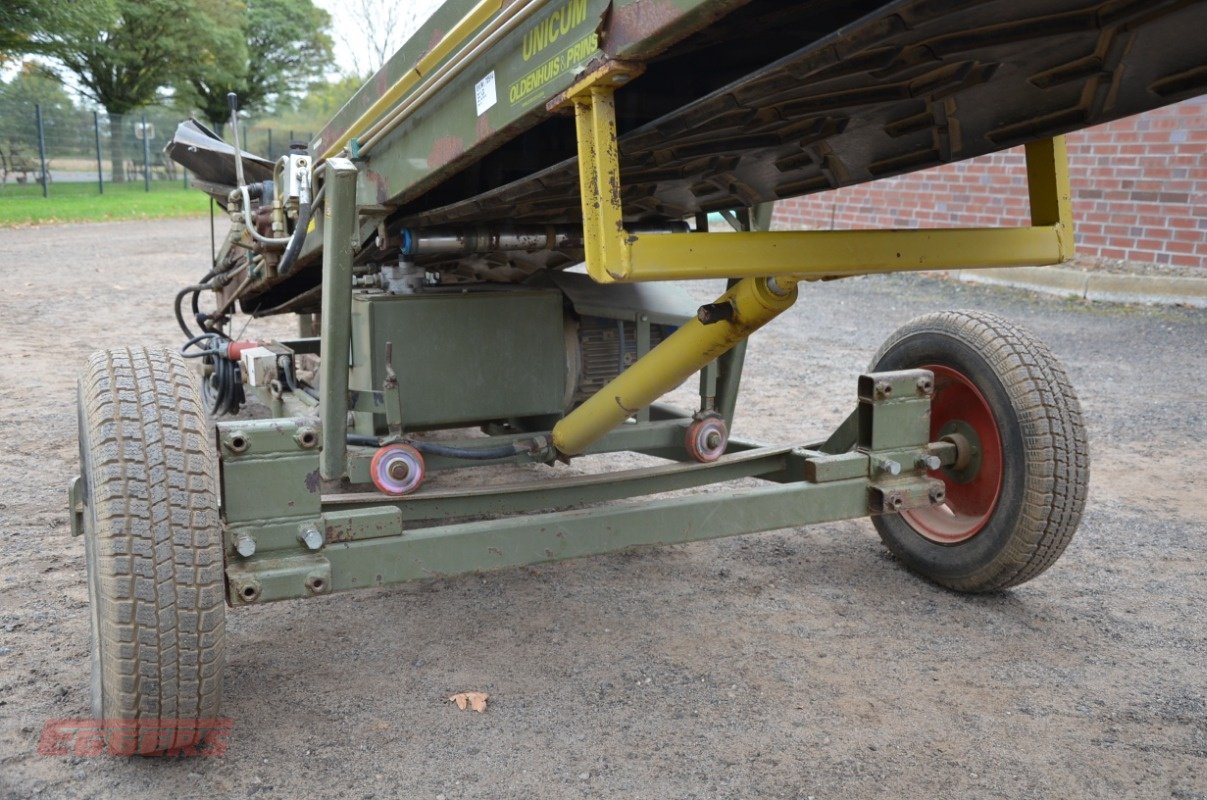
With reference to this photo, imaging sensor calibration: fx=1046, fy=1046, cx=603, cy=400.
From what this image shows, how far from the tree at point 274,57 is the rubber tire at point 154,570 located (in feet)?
163

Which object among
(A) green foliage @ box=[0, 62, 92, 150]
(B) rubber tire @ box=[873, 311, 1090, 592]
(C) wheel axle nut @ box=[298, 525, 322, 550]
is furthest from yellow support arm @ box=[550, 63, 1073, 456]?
(A) green foliage @ box=[0, 62, 92, 150]

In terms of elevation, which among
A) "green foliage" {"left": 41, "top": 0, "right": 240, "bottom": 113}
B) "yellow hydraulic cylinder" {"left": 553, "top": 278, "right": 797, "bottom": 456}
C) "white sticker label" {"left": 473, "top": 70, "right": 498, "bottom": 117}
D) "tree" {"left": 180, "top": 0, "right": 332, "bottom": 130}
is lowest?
"yellow hydraulic cylinder" {"left": 553, "top": 278, "right": 797, "bottom": 456}

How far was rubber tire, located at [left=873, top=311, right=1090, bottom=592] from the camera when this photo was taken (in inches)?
139

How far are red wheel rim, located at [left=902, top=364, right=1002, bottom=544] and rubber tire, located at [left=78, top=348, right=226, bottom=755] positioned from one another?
2.57 meters

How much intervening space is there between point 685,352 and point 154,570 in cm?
156

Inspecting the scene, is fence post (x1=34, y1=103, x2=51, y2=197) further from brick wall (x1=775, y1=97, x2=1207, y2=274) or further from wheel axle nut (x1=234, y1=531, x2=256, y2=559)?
wheel axle nut (x1=234, y1=531, x2=256, y2=559)

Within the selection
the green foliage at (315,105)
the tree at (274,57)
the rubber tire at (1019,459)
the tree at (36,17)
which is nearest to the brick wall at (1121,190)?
the rubber tire at (1019,459)

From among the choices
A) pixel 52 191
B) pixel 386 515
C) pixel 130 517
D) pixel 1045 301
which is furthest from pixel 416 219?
pixel 52 191

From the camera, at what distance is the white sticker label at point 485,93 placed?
266 cm

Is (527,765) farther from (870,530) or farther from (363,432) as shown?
(870,530)

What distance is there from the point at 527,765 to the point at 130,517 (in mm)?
1161

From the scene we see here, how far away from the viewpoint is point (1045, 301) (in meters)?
11.1

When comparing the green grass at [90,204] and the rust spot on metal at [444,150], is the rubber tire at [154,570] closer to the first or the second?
the rust spot on metal at [444,150]

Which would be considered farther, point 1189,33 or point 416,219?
point 416,219
